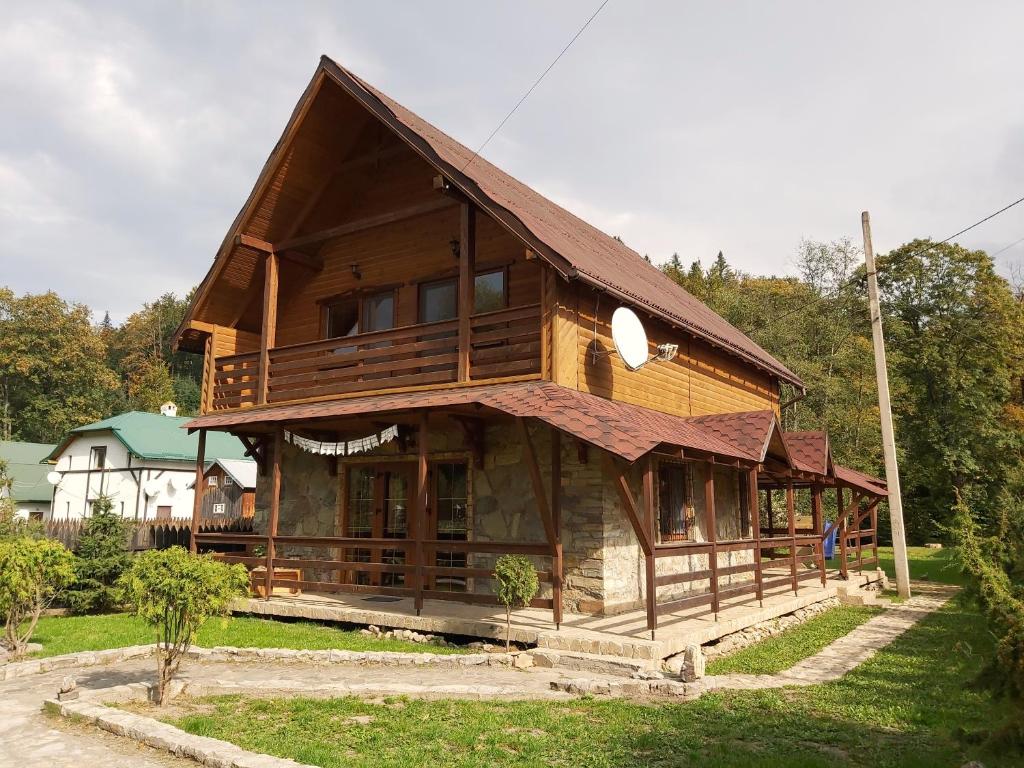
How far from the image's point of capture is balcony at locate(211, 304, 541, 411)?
11086mm

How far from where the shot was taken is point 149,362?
59.2 metres

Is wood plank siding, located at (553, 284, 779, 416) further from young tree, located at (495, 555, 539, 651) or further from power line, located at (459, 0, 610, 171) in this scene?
young tree, located at (495, 555, 539, 651)

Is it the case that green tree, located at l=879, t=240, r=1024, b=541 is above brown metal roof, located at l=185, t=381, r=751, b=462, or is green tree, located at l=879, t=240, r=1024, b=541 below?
above

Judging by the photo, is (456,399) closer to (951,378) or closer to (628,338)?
(628,338)

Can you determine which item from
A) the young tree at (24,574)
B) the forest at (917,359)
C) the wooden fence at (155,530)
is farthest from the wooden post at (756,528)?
the forest at (917,359)

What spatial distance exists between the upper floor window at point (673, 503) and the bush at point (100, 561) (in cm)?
953

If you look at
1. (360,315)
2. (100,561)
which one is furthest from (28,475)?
(360,315)

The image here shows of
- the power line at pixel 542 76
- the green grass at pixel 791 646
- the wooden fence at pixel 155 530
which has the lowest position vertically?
the green grass at pixel 791 646

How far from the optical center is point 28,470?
3753 centimetres

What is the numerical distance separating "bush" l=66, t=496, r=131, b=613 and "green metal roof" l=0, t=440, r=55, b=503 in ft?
83.4

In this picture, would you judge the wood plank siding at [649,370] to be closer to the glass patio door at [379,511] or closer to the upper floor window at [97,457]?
the glass patio door at [379,511]

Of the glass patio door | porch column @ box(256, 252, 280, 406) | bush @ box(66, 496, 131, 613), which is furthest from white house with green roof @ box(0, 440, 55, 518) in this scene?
the glass patio door

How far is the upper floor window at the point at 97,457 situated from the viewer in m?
32.0

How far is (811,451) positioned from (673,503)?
11.3 ft
